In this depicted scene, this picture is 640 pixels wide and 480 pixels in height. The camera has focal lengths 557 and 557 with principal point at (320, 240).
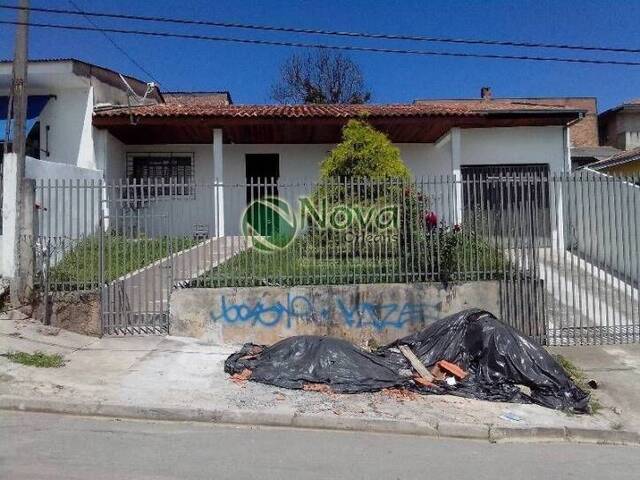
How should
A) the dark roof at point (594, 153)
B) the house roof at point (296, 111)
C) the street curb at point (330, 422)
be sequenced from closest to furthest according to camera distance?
1. the street curb at point (330, 422)
2. the house roof at point (296, 111)
3. the dark roof at point (594, 153)

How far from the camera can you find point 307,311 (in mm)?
8203

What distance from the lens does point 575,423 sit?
219 inches

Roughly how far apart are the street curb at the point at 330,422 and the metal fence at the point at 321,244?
112 inches

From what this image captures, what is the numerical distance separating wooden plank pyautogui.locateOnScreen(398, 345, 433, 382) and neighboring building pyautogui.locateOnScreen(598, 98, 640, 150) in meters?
22.6

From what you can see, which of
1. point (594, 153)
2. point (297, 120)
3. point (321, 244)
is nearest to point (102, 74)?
point (297, 120)

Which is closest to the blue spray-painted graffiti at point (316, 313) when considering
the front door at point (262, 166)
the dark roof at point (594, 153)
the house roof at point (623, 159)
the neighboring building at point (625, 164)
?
the front door at point (262, 166)

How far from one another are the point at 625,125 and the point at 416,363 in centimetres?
2397

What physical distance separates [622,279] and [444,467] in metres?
6.33

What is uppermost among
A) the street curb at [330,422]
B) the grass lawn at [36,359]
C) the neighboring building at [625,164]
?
the neighboring building at [625,164]

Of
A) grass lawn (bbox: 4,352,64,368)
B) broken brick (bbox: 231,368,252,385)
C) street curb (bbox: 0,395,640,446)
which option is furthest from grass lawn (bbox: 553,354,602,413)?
grass lawn (bbox: 4,352,64,368)

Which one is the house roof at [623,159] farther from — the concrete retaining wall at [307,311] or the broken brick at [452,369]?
the broken brick at [452,369]

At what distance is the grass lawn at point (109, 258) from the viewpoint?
8289 millimetres

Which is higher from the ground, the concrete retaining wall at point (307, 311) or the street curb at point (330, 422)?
the concrete retaining wall at point (307, 311)

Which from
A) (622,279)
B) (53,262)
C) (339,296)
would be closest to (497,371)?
(339,296)
